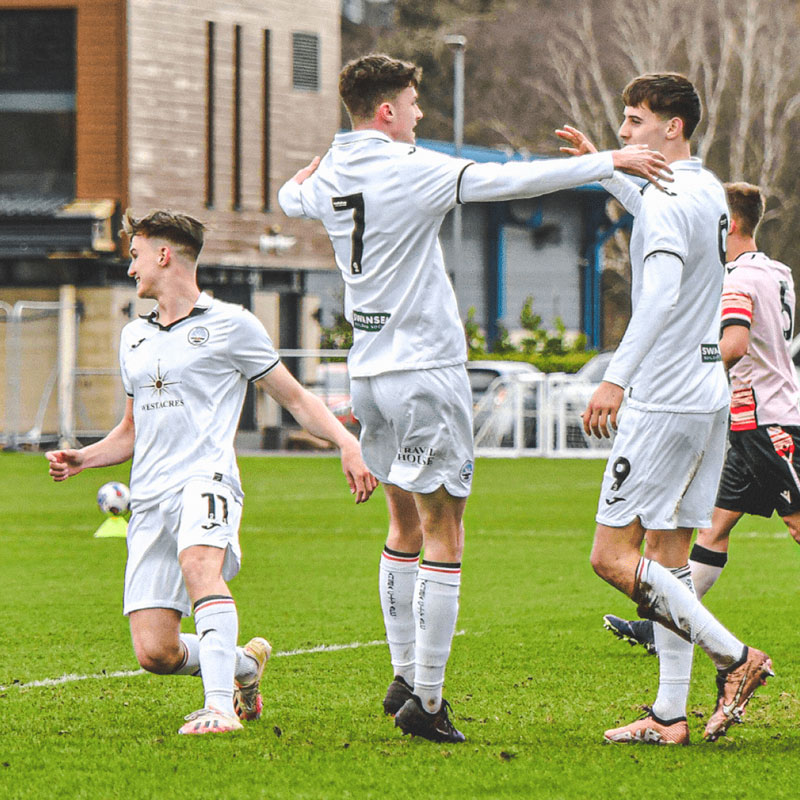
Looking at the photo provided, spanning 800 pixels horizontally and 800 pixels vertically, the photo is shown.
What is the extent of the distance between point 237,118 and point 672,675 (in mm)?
32096

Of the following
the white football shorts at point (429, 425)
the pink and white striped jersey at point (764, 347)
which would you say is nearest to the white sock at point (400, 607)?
the white football shorts at point (429, 425)

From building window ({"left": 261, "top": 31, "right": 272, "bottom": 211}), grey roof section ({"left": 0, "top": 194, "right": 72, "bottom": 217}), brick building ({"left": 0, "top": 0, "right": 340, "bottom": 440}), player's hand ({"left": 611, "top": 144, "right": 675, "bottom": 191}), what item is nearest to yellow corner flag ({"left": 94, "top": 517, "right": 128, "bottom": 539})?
player's hand ({"left": 611, "top": 144, "right": 675, "bottom": 191})

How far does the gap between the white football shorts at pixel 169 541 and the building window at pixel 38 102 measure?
98.4ft

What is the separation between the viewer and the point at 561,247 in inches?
1930

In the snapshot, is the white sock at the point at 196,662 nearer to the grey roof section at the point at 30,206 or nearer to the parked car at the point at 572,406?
the parked car at the point at 572,406

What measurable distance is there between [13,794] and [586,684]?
2.84 meters

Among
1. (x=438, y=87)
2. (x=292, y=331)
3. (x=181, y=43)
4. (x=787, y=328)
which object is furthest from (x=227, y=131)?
(x=787, y=328)

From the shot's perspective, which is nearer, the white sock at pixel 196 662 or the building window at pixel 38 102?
the white sock at pixel 196 662

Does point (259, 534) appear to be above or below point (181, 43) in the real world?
below

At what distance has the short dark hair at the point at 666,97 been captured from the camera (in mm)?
5789

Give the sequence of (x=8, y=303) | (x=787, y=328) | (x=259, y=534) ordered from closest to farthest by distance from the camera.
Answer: (x=787, y=328), (x=259, y=534), (x=8, y=303)

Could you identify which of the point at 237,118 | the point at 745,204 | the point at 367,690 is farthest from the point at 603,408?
the point at 237,118

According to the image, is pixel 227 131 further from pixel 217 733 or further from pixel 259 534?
pixel 217 733

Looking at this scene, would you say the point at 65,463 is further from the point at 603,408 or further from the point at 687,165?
the point at 687,165
